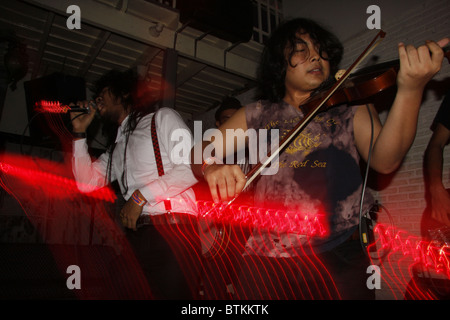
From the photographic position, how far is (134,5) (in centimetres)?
491

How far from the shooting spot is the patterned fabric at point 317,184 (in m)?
1.31

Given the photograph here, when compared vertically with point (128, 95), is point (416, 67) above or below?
below

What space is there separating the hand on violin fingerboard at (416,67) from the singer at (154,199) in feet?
4.22

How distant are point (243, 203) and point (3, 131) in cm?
612

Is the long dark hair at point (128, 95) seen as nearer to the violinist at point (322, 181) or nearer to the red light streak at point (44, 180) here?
the violinist at point (322, 181)

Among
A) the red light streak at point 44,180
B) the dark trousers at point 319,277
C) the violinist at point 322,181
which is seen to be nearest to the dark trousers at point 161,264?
the violinist at point 322,181

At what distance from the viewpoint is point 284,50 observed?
1967 millimetres

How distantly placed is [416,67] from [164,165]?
1555 mm

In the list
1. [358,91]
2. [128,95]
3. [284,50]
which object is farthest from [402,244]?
[128,95]

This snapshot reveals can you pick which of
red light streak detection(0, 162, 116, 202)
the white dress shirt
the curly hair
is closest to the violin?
the curly hair

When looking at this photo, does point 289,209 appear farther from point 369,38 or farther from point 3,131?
point 3,131
